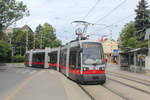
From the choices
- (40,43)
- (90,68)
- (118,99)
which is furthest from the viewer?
(40,43)

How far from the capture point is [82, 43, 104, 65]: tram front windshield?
45.9 feet

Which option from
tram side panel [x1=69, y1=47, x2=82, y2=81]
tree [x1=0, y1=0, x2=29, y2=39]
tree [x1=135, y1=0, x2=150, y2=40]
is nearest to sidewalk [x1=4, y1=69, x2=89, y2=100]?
tram side panel [x1=69, y1=47, x2=82, y2=81]

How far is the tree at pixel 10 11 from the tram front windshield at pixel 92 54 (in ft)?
69.9

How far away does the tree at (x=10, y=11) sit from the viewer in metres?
32.5

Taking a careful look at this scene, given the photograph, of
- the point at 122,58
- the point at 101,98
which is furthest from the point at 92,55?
the point at 122,58

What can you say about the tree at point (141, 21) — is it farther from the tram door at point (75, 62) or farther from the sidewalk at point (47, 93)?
the sidewalk at point (47, 93)

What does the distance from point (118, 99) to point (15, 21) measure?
27.8 metres

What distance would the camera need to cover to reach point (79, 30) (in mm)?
29703

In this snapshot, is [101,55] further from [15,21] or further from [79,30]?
[15,21]

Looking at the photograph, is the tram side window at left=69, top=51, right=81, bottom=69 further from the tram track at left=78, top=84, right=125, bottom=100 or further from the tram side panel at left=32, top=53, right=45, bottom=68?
the tram side panel at left=32, top=53, right=45, bottom=68

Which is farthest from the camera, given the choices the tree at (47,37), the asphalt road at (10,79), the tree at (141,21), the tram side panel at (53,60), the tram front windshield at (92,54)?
the tree at (47,37)

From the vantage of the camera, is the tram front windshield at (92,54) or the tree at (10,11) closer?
the tram front windshield at (92,54)

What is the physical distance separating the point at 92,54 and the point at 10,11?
22.1 metres

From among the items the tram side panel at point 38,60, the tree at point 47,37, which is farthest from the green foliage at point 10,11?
the tree at point 47,37
